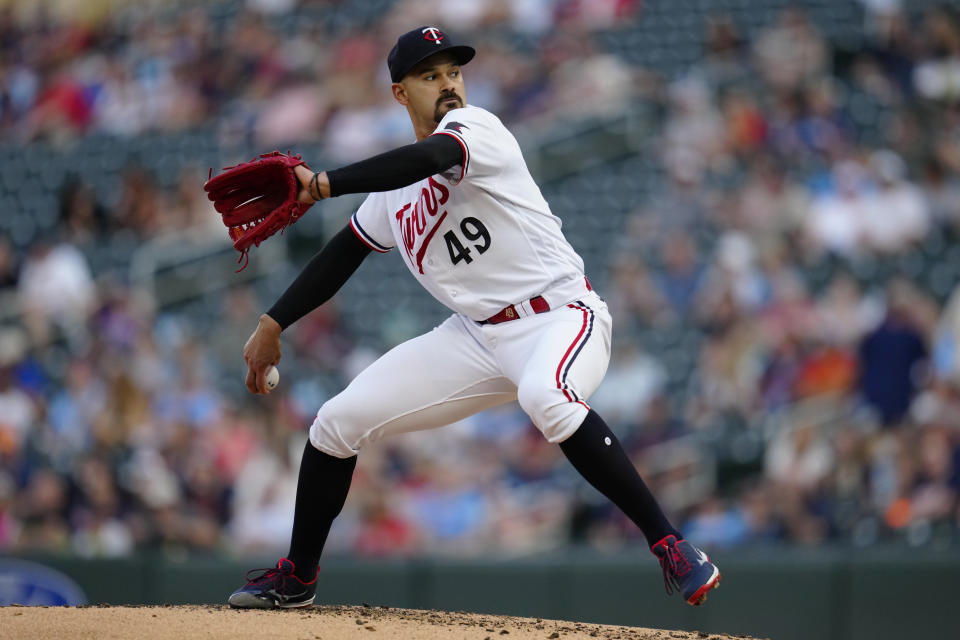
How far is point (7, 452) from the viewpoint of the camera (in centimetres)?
782

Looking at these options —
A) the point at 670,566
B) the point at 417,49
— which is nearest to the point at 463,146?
the point at 417,49

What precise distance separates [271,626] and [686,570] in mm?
1154

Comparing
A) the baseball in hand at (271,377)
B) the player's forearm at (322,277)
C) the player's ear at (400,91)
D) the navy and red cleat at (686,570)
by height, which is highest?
the player's ear at (400,91)

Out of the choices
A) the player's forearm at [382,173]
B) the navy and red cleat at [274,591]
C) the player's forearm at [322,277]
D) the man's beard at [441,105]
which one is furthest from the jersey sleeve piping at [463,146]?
the navy and red cleat at [274,591]

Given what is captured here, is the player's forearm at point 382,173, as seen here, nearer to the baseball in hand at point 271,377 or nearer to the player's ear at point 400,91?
the player's ear at point 400,91

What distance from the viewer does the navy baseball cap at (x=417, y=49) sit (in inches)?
147

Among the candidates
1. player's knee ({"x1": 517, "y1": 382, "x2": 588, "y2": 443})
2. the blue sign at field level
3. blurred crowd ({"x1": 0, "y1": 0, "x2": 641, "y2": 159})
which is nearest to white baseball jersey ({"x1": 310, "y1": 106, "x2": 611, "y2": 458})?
player's knee ({"x1": 517, "y1": 382, "x2": 588, "y2": 443})

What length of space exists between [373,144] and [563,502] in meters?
3.60

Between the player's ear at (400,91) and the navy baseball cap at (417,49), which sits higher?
the navy baseball cap at (417,49)

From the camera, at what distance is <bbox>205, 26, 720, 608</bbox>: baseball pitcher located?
347 cm

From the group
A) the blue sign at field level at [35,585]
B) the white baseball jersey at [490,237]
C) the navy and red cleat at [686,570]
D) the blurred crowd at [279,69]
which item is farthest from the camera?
the blurred crowd at [279,69]

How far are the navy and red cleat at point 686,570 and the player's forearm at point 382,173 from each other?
121cm

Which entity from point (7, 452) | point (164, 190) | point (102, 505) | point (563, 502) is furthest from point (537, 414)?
point (164, 190)

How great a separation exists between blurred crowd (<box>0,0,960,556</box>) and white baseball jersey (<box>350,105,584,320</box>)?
360 centimetres
